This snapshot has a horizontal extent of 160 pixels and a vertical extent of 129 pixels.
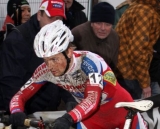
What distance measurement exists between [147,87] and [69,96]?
33.1 inches

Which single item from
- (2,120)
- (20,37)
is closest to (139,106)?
(2,120)

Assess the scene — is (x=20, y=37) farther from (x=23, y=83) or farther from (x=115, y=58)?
(x=115, y=58)

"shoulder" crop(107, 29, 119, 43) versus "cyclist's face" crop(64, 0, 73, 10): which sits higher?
"cyclist's face" crop(64, 0, 73, 10)

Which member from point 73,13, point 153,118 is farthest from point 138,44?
point 73,13

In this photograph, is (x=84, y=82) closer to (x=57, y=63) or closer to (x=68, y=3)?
(x=57, y=63)

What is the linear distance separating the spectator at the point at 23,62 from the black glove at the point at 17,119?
0.62 metres

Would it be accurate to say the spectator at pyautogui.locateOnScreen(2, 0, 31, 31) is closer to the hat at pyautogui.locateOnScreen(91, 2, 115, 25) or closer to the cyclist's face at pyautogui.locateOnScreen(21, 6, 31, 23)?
the cyclist's face at pyautogui.locateOnScreen(21, 6, 31, 23)

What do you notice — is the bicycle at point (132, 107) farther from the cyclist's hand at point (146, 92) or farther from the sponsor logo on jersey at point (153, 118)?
the cyclist's hand at point (146, 92)

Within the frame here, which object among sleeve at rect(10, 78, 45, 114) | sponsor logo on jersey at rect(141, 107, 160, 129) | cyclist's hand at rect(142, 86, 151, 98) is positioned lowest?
sponsor logo on jersey at rect(141, 107, 160, 129)

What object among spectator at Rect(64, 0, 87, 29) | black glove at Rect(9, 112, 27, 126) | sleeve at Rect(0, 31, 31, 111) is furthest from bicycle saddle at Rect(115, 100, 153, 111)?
spectator at Rect(64, 0, 87, 29)

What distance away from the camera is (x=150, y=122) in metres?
4.13

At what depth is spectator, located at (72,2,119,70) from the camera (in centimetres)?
450

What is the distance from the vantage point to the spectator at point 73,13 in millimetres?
5330

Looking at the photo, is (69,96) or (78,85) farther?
(69,96)
